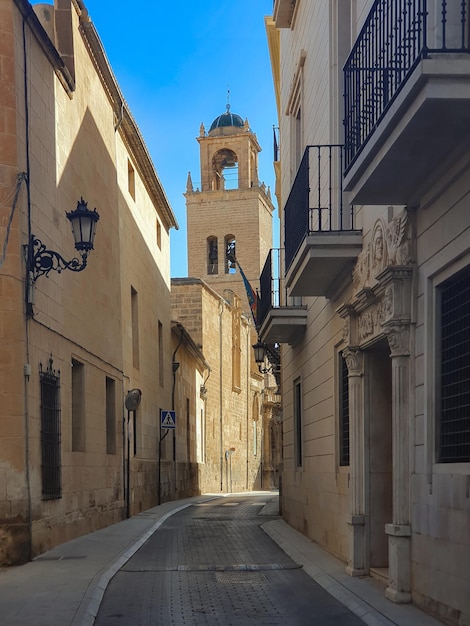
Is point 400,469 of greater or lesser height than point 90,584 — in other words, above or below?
above

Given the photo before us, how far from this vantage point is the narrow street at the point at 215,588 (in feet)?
24.0

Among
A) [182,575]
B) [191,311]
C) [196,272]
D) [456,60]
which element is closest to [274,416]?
[196,272]

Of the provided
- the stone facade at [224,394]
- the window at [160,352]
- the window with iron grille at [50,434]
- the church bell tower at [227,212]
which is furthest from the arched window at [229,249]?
the window with iron grille at [50,434]

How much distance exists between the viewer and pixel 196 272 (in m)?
68.6

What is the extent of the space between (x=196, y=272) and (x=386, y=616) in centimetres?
6188

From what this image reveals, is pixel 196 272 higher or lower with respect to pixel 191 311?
higher

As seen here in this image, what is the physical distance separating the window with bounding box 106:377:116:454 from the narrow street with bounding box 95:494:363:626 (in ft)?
12.5

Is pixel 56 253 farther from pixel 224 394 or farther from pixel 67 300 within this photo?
pixel 224 394

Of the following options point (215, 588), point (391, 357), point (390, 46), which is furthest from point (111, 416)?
point (390, 46)

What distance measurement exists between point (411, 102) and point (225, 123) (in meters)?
67.1

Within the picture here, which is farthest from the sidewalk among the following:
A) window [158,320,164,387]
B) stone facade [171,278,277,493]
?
stone facade [171,278,277,493]

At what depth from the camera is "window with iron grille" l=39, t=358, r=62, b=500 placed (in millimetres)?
11551

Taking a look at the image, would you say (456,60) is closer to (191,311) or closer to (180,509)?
(180,509)

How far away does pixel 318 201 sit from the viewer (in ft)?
39.2
